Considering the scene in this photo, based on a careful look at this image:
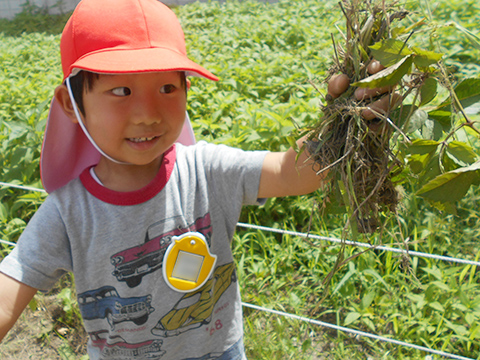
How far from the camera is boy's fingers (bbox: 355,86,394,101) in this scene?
0.95 m

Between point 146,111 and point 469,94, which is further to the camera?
point 146,111

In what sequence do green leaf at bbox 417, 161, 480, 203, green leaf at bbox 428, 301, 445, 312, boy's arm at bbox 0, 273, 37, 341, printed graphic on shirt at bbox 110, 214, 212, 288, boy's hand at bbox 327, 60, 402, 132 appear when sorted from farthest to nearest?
green leaf at bbox 428, 301, 445, 312
printed graphic on shirt at bbox 110, 214, 212, 288
boy's arm at bbox 0, 273, 37, 341
boy's hand at bbox 327, 60, 402, 132
green leaf at bbox 417, 161, 480, 203

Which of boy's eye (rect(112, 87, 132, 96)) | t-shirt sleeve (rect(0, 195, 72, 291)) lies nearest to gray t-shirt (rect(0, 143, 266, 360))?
t-shirt sleeve (rect(0, 195, 72, 291))

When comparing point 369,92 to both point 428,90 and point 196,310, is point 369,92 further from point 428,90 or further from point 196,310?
point 196,310

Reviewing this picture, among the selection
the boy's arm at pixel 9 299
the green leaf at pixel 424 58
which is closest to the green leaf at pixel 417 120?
the green leaf at pixel 424 58

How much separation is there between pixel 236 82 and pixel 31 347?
2.40 metres

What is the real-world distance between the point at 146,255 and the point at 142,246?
30 millimetres

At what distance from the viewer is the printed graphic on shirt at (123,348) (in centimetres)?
144

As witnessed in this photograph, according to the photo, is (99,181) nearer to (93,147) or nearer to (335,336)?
(93,147)

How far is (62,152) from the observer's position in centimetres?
145

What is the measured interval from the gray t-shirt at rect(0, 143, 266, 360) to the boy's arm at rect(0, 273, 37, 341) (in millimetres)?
26

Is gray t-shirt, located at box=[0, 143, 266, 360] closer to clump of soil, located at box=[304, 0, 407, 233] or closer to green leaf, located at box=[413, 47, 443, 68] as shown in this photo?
clump of soil, located at box=[304, 0, 407, 233]

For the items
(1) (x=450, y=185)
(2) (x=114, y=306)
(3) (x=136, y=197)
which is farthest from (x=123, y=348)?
(1) (x=450, y=185)

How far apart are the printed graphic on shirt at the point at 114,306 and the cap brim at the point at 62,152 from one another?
35 centimetres
